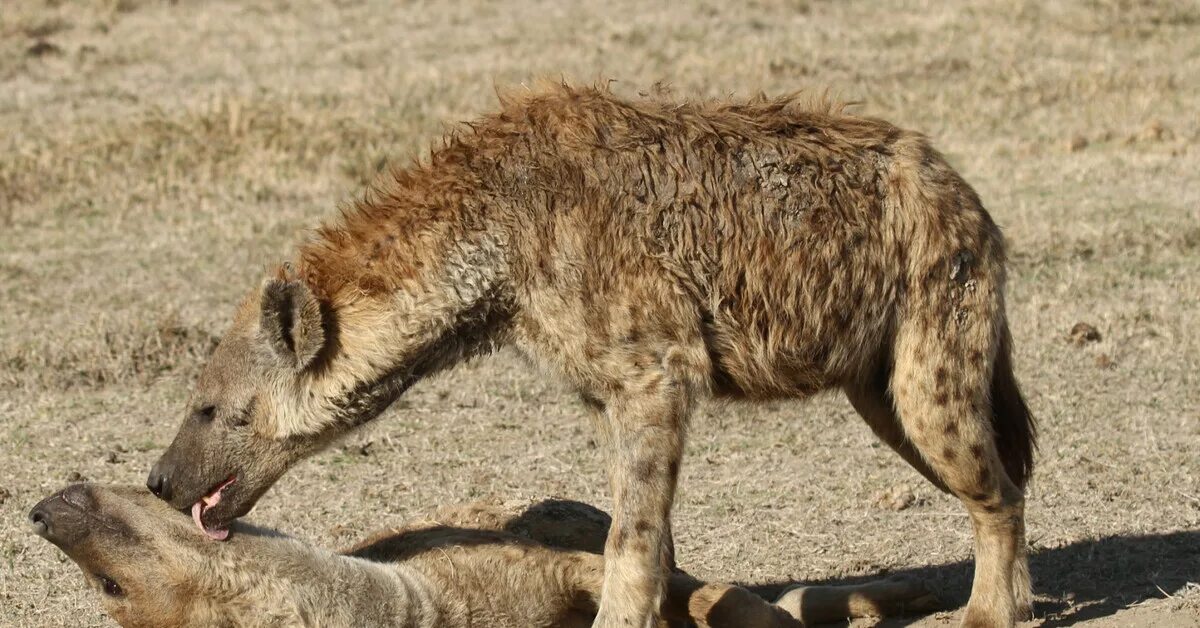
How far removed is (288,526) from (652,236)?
191 centimetres

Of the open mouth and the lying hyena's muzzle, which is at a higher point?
the lying hyena's muzzle

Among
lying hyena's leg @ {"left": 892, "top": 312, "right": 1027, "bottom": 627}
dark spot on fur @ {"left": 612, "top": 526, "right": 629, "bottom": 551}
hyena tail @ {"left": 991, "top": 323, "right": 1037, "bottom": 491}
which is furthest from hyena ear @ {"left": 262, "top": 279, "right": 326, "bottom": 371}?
hyena tail @ {"left": 991, "top": 323, "right": 1037, "bottom": 491}

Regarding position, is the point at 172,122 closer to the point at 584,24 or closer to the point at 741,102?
the point at 584,24

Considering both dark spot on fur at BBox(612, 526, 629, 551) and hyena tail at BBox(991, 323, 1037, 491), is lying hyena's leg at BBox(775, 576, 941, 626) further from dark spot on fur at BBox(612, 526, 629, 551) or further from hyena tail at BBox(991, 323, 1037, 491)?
dark spot on fur at BBox(612, 526, 629, 551)

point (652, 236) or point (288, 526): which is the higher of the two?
point (652, 236)

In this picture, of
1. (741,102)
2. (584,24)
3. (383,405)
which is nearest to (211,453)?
(383,405)

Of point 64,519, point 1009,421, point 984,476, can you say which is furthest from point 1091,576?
point 64,519

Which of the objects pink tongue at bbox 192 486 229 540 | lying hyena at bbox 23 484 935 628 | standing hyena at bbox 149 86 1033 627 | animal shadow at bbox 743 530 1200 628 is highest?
standing hyena at bbox 149 86 1033 627

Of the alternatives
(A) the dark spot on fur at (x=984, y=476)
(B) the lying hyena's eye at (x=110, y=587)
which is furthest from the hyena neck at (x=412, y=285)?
(A) the dark spot on fur at (x=984, y=476)

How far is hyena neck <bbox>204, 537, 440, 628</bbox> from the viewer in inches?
146

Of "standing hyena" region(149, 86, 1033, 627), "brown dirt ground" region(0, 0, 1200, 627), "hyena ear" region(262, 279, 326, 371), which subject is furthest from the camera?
"brown dirt ground" region(0, 0, 1200, 627)

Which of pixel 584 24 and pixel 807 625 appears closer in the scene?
pixel 807 625

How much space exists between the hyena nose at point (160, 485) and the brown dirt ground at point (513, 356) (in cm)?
96

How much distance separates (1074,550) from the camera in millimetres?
4953
